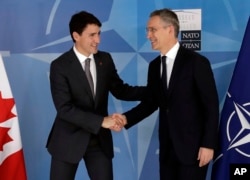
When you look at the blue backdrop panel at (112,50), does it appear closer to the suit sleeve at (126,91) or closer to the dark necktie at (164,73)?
the suit sleeve at (126,91)

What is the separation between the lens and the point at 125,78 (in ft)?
10.3

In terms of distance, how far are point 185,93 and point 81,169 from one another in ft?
4.99

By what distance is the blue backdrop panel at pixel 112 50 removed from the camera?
2936 millimetres

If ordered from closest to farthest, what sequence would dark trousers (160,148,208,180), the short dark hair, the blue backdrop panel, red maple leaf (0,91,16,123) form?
dark trousers (160,148,208,180) → the short dark hair → red maple leaf (0,91,16,123) → the blue backdrop panel

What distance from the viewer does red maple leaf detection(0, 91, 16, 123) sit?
257 cm

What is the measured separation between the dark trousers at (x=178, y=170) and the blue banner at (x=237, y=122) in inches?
9.6

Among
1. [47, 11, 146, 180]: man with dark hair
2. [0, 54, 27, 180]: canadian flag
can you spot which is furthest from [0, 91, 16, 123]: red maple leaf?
[47, 11, 146, 180]: man with dark hair

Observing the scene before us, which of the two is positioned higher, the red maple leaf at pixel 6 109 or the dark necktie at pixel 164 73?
the dark necktie at pixel 164 73

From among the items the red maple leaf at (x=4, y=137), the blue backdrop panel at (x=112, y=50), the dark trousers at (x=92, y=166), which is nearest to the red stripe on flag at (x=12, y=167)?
the red maple leaf at (x=4, y=137)

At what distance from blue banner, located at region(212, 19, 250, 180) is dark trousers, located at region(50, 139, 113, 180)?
2.26 feet

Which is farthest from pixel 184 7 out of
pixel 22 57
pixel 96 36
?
pixel 22 57

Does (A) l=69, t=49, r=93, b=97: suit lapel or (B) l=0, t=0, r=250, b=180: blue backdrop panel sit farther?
(B) l=0, t=0, r=250, b=180: blue backdrop panel

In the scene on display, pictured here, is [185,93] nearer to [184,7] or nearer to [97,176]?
[97,176]

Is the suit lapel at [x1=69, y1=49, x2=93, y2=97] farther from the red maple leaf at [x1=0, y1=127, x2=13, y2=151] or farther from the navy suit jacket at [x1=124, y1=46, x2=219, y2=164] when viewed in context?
the red maple leaf at [x1=0, y1=127, x2=13, y2=151]
